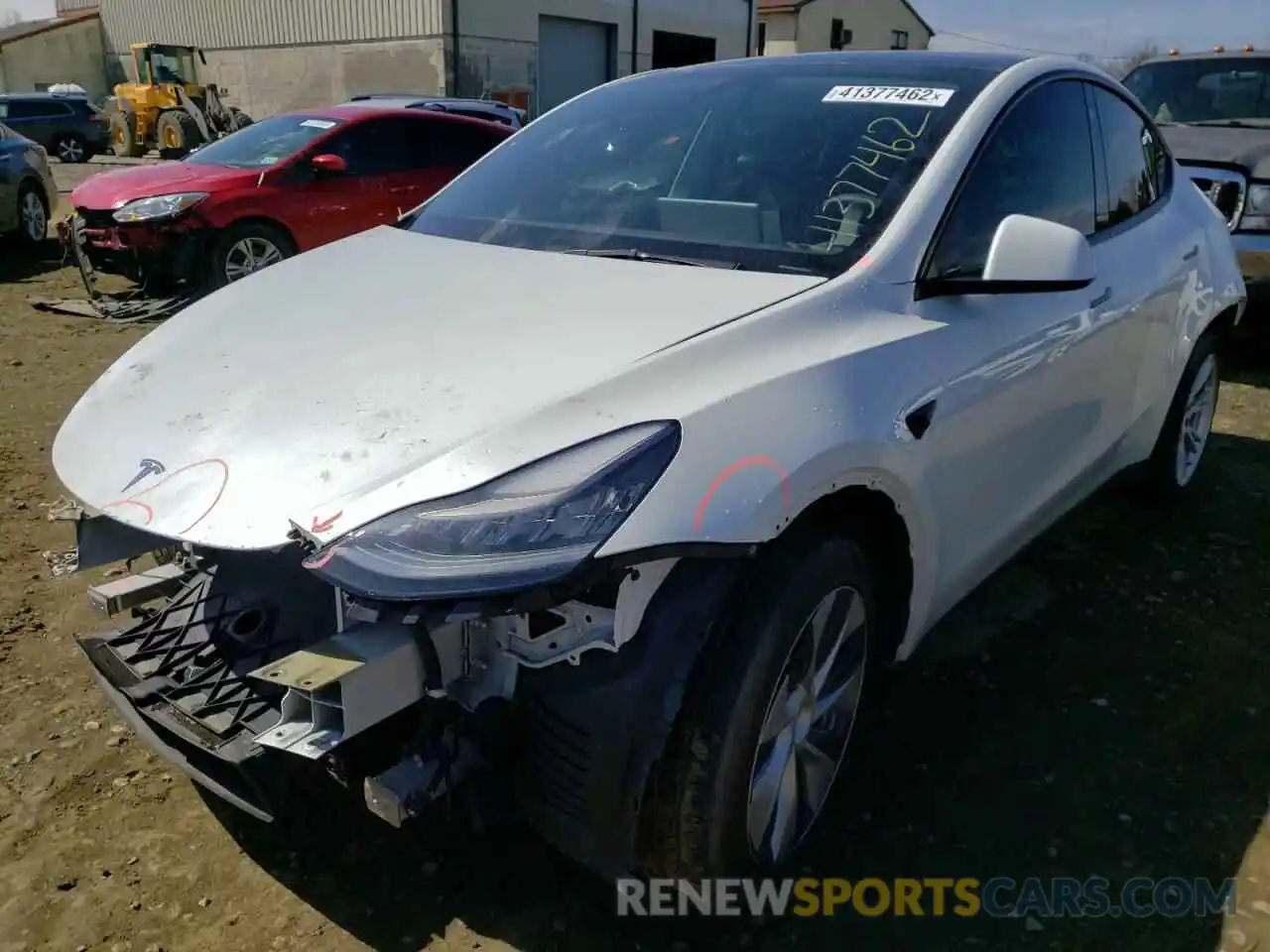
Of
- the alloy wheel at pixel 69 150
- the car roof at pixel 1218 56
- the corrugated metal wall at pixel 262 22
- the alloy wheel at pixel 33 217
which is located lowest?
the alloy wheel at pixel 69 150

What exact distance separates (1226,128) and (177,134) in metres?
21.6

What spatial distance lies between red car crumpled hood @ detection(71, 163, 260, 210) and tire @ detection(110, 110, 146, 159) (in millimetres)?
18856

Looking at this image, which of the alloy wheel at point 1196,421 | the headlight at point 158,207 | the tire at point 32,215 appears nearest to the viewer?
the alloy wheel at point 1196,421

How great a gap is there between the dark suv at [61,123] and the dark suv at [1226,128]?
23.1 meters

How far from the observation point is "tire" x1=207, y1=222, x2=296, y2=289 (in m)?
7.72

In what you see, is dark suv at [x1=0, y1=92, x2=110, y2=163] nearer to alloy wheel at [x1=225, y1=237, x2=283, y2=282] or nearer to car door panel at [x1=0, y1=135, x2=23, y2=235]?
car door panel at [x1=0, y1=135, x2=23, y2=235]

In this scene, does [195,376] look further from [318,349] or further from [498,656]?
[498,656]

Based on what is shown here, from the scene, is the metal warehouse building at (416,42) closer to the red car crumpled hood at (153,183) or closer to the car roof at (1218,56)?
the red car crumpled hood at (153,183)

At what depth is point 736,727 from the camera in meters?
1.86

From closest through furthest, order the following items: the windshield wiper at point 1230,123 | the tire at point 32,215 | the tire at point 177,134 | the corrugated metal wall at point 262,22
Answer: the windshield wiper at point 1230,123, the tire at point 32,215, the tire at point 177,134, the corrugated metal wall at point 262,22

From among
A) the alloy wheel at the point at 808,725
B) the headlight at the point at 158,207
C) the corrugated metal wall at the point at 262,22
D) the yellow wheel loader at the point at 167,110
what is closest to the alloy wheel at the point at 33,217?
the headlight at the point at 158,207

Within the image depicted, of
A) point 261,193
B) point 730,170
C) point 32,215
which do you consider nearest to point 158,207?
point 261,193

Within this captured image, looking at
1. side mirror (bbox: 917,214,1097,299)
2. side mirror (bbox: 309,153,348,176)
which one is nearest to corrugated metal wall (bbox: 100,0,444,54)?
side mirror (bbox: 309,153,348,176)

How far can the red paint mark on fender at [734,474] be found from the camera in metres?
1.73
